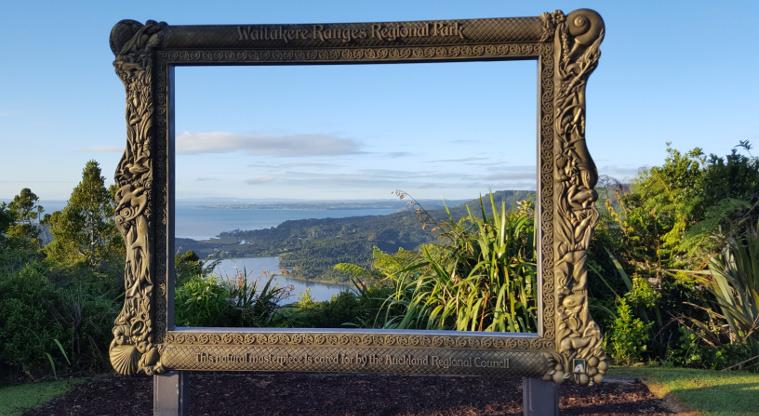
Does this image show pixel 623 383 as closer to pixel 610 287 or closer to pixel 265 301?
pixel 610 287

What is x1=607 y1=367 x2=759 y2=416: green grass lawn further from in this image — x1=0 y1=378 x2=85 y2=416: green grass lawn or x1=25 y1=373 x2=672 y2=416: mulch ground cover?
x1=0 y1=378 x2=85 y2=416: green grass lawn

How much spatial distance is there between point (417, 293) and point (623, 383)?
2.19 m

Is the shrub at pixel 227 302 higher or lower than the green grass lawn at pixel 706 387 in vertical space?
higher

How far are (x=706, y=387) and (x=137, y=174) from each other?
16.3 feet

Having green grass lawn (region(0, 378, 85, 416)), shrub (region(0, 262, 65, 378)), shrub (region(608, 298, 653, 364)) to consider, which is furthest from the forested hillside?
shrub (region(608, 298, 653, 364))

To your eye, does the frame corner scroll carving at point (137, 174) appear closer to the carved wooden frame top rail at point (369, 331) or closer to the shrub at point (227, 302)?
the carved wooden frame top rail at point (369, 331)

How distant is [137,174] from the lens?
4.01 metres

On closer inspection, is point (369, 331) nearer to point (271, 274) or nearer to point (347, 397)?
point (347, 397)

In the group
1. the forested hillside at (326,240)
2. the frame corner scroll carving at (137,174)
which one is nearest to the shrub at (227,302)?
the forested hillside at (326,240)

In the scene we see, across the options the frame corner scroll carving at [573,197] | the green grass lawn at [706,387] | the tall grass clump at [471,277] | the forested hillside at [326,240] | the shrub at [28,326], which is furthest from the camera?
the forested hillside at [326,240]

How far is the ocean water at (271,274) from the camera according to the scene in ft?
19.6

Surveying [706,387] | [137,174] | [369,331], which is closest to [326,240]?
[369,331]

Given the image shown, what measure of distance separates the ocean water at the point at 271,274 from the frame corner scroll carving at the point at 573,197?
278 centimetres

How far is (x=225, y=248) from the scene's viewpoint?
21.2 feet
